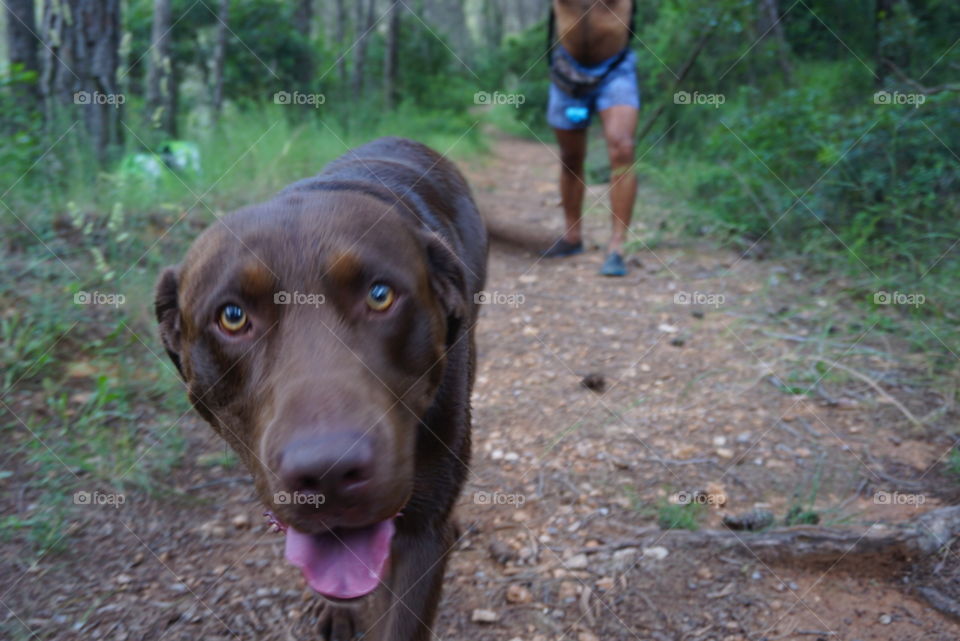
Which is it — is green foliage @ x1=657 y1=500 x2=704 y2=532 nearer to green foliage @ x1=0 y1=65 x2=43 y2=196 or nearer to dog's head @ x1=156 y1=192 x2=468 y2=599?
dog's head @ x1=156 y1=192 x2=468 y2=599

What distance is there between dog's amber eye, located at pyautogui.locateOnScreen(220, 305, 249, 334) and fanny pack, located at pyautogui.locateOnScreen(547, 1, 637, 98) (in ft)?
14.7

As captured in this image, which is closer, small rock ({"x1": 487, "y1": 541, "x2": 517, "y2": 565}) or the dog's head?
the dog's head

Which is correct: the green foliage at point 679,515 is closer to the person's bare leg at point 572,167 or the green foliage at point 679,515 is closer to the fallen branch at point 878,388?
the fallen branch at point 878,388

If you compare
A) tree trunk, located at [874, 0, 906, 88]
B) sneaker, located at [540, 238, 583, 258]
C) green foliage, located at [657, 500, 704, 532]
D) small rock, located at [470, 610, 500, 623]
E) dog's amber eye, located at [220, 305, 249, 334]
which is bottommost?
sneaker, located at [540, 238, 583, 258]

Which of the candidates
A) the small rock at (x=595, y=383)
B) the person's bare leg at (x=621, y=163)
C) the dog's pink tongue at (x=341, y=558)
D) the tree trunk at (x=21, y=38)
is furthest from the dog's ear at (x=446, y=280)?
the tree trunk at (x=21, y=38)

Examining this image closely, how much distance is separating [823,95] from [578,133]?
2.22m

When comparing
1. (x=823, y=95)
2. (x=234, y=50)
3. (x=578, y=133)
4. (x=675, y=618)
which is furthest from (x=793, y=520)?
(x=234, y=50)

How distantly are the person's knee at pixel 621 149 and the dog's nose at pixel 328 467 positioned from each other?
4.49 meters

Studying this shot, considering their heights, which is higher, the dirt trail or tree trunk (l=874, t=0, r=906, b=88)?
tree trunk (l=874, t=0, r=906, b=88)

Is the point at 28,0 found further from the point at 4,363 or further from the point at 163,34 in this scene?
the point at 4,363

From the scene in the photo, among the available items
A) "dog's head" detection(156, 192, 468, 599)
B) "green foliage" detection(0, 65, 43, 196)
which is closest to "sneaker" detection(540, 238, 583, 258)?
"green foliage" detection(0, 65, 43, 196)

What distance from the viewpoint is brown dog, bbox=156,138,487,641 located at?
1543 millimetres

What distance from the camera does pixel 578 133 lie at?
5941 millimetres

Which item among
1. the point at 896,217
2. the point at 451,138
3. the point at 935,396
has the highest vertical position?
the point at 896,217
